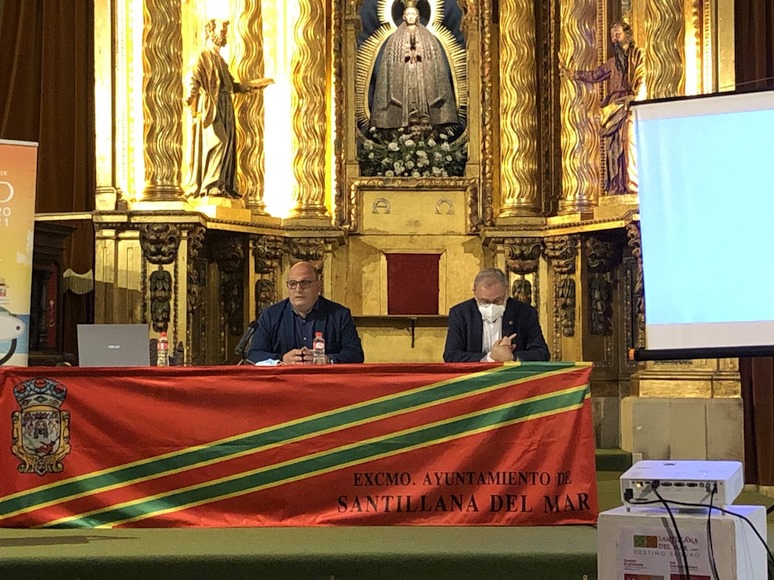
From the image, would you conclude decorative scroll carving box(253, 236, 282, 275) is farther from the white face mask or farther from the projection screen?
the projection screen

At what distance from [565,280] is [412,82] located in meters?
2.25

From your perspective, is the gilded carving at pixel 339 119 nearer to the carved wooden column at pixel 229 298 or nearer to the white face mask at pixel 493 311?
the carved wooden column at pixel 229 298

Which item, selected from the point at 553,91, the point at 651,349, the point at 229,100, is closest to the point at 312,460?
the point at 651,349

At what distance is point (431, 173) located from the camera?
10.3 metres

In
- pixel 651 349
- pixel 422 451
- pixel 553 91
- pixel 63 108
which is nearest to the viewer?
pixel 651 349

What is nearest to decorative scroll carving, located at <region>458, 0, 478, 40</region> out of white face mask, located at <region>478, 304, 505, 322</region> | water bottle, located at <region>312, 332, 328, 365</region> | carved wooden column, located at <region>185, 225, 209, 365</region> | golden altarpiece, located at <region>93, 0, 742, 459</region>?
golden altarpiece, located at <region>93, 0, 742, 459</region>

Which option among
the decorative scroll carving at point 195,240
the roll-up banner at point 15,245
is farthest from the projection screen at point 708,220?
the decorative scroll carving at point 195,240

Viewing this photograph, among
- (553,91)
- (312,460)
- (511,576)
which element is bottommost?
(511,576)

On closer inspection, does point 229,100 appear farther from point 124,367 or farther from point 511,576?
point 511,576

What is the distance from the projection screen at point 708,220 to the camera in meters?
4.44

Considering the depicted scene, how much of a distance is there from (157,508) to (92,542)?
17.5 inches

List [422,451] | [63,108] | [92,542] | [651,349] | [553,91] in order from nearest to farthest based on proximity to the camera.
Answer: [651,349] → [92,542] → [422,451] → [63,108] → [553,91]

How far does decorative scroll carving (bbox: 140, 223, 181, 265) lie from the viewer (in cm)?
880

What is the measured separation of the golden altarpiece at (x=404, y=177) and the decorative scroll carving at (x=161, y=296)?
0.01 meters
